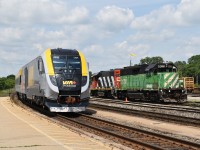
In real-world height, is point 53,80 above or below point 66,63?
below

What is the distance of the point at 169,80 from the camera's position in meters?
31.9

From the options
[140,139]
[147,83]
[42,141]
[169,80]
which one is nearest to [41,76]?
[140,139]

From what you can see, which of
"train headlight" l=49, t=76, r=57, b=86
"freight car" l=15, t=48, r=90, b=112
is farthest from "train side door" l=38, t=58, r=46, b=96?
"train headlight" l=49, t=76, r=57, b=86

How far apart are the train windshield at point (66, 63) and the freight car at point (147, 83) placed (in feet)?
41.2

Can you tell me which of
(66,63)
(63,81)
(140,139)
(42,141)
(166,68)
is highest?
(166,68)

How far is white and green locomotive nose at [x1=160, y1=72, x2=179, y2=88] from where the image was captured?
31.7 metres

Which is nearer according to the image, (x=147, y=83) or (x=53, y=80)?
(x=53, y=80)

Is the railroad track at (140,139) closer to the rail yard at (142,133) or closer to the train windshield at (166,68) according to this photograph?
the rail yard at (142,133)

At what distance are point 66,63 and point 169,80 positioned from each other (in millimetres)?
13845

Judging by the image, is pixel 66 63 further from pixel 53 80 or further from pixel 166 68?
pixel 166 68

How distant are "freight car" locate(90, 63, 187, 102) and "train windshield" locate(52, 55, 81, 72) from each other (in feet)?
41.2

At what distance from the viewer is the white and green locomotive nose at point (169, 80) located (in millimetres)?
31656

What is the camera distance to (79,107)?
2011cm

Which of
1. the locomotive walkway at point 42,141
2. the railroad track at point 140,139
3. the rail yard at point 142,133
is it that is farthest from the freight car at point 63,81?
the locomotive walkway at point 42,141
